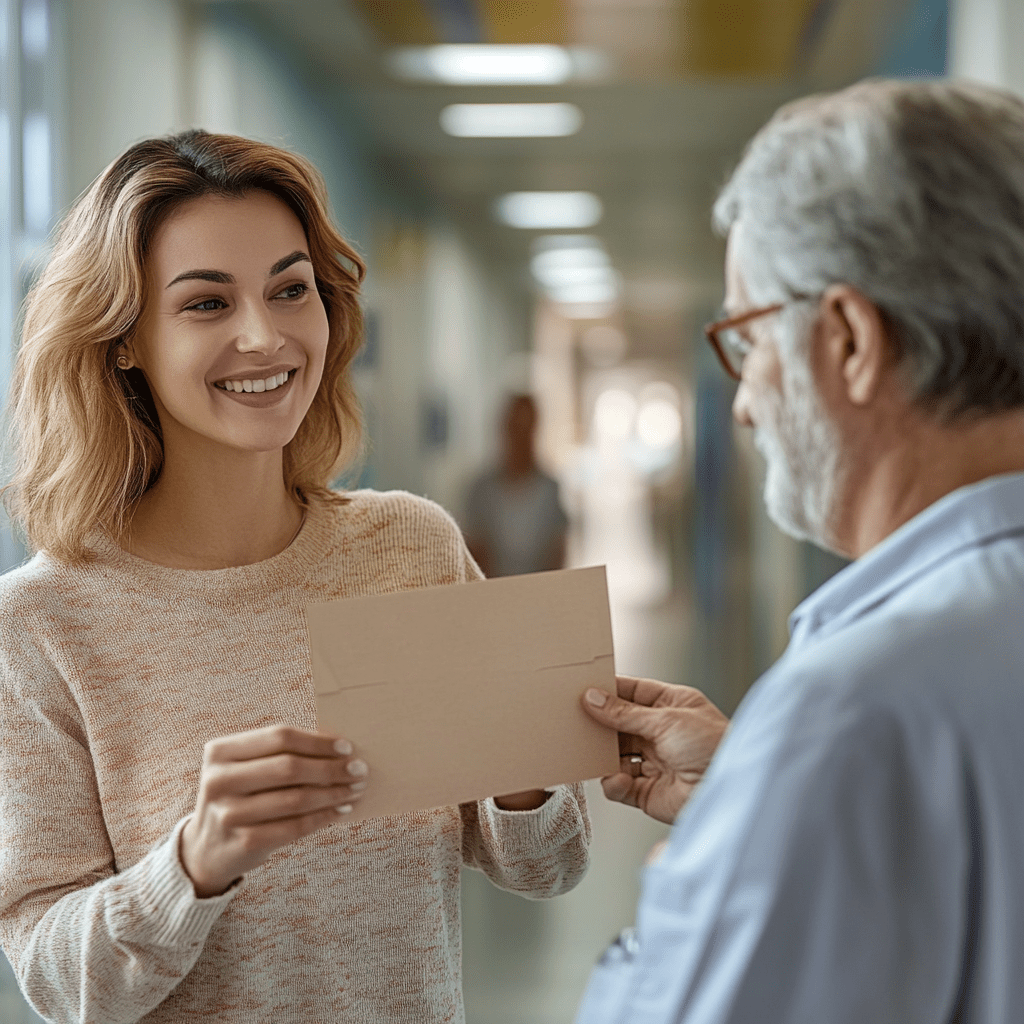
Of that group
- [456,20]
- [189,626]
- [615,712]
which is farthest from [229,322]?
[456,20]

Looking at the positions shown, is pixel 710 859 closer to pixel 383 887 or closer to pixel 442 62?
pixel 383 887

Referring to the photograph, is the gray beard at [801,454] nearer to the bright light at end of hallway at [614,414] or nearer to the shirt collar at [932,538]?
the shirt collar at [932,538]

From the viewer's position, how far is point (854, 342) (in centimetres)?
85

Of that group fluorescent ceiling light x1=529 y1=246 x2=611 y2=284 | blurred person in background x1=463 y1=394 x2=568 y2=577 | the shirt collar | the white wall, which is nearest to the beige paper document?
the shirt collar

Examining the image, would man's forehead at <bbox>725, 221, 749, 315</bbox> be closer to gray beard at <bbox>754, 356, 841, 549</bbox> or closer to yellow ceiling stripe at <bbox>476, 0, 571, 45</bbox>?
gray beard at <bbox>754, 356, 841, 549</bbox>

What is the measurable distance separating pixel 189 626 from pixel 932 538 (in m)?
0.89

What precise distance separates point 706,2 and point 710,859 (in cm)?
391

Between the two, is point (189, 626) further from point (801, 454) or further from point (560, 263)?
point (560, 263)

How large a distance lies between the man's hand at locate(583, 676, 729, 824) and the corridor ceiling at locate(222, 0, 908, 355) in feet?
11.1

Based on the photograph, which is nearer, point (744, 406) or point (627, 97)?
point (744, 406)

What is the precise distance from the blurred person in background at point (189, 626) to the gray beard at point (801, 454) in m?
0.58

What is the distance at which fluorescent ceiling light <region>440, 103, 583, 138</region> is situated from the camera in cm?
475

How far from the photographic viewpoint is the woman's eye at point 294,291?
1406 millimetres

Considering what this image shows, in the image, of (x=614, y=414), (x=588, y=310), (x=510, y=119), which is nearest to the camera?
(x=510, y=119)
